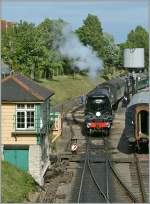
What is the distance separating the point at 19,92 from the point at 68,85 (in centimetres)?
5164

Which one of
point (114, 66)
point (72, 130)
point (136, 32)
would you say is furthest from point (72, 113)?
point (136, 32)

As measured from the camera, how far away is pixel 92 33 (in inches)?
3356

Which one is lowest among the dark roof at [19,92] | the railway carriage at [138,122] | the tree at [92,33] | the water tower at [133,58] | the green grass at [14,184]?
the green grass at [14,184]

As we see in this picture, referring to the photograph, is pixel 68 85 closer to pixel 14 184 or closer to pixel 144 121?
pixel 144 121

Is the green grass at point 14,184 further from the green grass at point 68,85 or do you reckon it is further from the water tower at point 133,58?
the green grass at point 68,85

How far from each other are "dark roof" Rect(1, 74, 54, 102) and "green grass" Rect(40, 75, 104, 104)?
120 ft

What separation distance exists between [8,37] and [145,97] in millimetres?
31225

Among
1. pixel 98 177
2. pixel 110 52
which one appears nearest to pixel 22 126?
pixel 98 177

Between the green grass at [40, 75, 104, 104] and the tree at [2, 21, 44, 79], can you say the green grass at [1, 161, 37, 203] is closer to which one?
the tree at [2, 21, 44, 79]

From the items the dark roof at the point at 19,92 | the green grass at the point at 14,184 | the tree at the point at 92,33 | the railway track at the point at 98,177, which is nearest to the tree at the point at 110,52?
the tree at the point at 92,33

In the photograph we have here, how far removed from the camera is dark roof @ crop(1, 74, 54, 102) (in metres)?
25.8

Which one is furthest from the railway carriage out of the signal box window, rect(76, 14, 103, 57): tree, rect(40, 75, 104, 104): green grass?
rect(76, 14, 103, 57): tree

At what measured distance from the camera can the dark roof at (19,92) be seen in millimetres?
25781

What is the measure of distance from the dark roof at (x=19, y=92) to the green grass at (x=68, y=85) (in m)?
36.7
